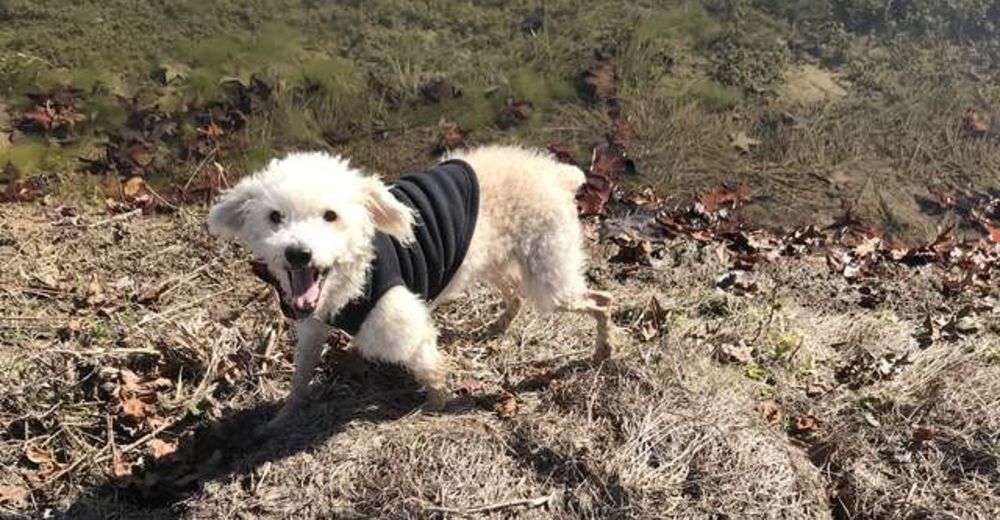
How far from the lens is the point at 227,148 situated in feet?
22.8

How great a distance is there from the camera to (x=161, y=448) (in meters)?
4.32

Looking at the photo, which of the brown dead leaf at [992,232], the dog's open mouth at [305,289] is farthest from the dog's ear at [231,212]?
the brown dead leaf at [992,232]

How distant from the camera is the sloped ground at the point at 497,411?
13.1 feet

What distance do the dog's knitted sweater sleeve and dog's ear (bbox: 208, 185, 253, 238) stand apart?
1.97ft

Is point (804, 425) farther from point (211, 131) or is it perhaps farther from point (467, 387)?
point (211, 131)

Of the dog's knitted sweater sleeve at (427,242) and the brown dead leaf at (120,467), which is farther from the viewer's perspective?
the brown dead leaf at (120,467)

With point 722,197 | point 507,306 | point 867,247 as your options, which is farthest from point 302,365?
point 867,247

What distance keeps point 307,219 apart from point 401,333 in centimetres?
78

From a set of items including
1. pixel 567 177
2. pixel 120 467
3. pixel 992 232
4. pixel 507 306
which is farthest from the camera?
pixel 992 232

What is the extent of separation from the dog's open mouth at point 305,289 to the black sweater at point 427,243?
222mm

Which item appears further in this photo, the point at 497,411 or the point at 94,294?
the point at 94,294

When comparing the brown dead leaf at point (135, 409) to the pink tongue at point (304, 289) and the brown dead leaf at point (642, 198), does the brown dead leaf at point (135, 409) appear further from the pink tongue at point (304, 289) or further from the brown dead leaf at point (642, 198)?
the brown dead leaf at point (642, 198)

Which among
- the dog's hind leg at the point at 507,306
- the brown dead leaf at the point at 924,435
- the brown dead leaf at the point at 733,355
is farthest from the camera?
the dog's hind leg at the point at 507,306

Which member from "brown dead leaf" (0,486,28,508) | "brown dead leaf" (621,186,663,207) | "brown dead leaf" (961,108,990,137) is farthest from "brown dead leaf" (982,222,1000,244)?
"brown dead leaf" (0,486,28,508)
